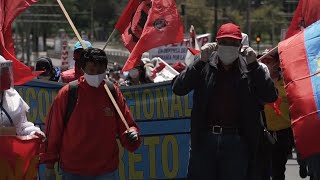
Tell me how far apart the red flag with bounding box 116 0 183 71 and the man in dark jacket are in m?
2.30

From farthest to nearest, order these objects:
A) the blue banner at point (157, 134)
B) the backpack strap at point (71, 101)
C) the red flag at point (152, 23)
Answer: the red flag at point (152, 23)
the blue banner at point (157, 134)
the backpack strap at point (71, 101)

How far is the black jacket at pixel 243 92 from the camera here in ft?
22.7

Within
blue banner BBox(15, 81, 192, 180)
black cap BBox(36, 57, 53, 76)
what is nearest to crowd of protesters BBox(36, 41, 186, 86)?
black cap BBox(36, 57, 53, 76)

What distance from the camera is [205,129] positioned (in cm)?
698

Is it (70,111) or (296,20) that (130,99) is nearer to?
(296,20)

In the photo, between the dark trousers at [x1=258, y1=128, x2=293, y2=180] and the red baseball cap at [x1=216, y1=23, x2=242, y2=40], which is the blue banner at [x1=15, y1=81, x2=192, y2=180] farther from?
the red baseball cap at [x1=216, y1=23, x2=242, y2=40]

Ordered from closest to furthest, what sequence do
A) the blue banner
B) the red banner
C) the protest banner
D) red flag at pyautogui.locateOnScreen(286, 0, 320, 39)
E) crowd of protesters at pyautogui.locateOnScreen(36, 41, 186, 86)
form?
the red banner, crowd of protesters at pyautogui.locateOnScreen(36, 41, 186, 86), red flag at pyautogui.locateOnScreen(286, 0, 320, 39), the blue banner, the protest banner

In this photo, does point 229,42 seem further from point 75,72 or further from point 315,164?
point 75,72

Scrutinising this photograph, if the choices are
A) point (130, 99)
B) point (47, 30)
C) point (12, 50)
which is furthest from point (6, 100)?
point (47, 30)

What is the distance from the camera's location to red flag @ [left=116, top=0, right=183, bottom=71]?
934 cm

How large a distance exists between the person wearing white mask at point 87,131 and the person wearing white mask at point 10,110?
17 cm

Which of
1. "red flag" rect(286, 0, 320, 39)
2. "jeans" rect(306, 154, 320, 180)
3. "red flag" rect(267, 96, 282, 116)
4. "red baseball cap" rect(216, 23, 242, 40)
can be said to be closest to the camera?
"red baseball cap" rect(216, 23, 242, 40)

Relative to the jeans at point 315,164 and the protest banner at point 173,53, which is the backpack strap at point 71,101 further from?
the protest banner at point 173,53

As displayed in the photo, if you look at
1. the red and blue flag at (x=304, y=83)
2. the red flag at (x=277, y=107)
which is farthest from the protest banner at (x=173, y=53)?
the red and blue flag at (x=304, y=83)
